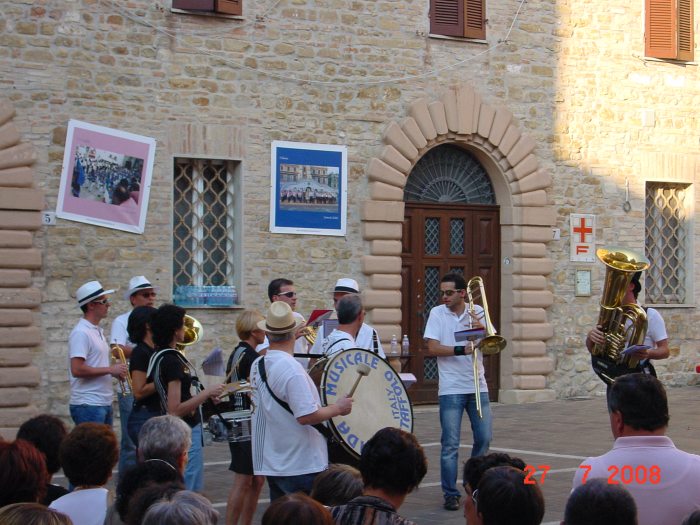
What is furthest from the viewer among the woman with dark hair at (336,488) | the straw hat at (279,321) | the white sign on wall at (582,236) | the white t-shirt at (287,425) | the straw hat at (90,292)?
the white sign on wall at (582,236)

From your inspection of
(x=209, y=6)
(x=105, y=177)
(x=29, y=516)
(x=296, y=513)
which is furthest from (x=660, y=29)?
(x=29, y=516)

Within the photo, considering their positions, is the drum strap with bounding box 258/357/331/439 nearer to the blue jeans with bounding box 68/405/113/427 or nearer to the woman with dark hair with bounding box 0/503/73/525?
the woman with dark hair with bounding box 0/503/73/525

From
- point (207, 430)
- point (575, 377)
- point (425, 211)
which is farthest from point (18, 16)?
point (575, 377)

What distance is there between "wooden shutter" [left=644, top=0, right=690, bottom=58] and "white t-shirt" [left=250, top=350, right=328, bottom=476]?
1280cm

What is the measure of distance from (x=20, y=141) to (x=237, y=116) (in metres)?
2.65

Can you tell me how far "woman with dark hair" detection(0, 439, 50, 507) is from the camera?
474 centimetres

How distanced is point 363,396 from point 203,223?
8022 mm

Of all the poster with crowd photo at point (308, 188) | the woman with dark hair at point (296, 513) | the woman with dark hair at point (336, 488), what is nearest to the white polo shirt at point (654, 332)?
the woman with dark hair at point (336, 488)

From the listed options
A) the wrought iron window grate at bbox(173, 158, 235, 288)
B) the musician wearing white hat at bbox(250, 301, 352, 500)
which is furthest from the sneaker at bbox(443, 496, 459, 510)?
the wrought iron window grate at bbox(173, 158, 235, 288)

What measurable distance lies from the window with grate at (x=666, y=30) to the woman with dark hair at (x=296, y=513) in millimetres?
15153

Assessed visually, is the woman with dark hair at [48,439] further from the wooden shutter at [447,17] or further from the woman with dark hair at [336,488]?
the wooden shutter at [447,17]

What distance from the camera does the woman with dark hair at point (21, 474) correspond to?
4.74 meters

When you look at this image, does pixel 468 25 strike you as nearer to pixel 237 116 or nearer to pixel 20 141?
pixel 237 116

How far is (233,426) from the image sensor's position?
26.8ft
